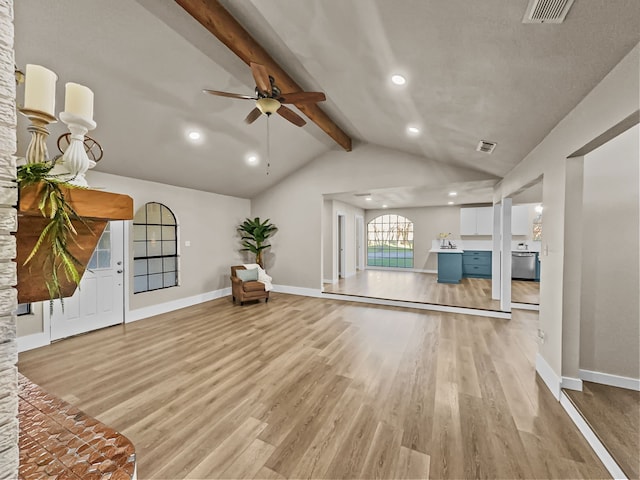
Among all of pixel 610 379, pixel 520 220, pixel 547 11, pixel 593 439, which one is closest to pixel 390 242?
pixel 520 220

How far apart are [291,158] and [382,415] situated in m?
4.85

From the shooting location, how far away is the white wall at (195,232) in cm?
454

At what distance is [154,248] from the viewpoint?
4.95m

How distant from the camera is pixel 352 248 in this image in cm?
891

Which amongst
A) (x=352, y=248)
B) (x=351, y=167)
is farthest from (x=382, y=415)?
(x=352, y=248)

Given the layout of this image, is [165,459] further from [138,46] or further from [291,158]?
[291,158]

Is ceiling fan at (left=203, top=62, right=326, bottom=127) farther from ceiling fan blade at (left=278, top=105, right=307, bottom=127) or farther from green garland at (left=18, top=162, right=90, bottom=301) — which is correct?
green garland at (left=18, top=162, right=90, bottom=301)

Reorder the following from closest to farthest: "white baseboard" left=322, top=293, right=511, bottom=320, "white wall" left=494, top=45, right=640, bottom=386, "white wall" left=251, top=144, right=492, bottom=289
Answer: "white wall" left=494, top=45, right=640, bottom=386, "white baseboard" left=322, top=293, right=511, bottom=320, "white wall" left=251, top=144, right=492, bottom=289

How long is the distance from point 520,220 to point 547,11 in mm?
A: 7798

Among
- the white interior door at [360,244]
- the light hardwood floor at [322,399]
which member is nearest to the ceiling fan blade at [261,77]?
the light hardwood floor at [322,399]

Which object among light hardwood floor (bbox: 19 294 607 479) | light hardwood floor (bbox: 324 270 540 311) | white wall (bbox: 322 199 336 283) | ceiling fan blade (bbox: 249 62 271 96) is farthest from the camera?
white wall (bbox: 322 199 336 283)

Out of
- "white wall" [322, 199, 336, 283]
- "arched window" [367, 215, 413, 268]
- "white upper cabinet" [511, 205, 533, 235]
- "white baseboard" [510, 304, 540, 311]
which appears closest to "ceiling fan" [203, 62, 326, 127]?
"white wall" [322, 199, 336, 283]

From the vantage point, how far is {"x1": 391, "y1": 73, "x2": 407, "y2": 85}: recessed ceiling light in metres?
Result: 2.49

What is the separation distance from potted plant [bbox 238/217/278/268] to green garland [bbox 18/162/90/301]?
5.63 meters
